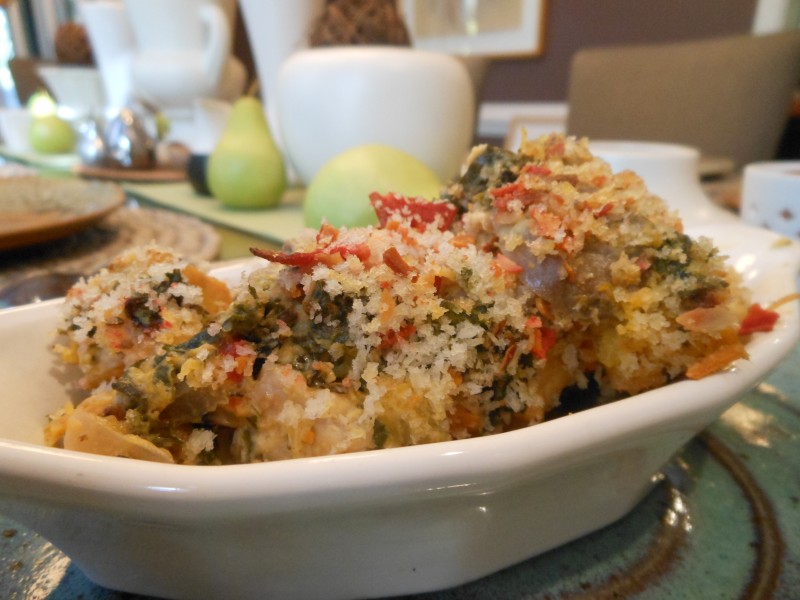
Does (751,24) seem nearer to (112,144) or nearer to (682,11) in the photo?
(682,11)

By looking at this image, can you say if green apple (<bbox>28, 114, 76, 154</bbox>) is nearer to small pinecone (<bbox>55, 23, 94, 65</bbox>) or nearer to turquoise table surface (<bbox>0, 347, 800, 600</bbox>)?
small pinecone (<bbox>55, 23, 94, 65</bbox>)

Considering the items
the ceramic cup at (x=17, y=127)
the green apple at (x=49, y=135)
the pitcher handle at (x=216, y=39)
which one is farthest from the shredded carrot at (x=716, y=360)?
the ceramic cup at (x=17, y=127)

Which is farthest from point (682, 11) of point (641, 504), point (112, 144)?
point (641, 504)

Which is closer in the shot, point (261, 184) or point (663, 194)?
point (663, 194)

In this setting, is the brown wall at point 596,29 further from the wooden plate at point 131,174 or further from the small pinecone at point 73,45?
the small pinecone at point 73,45

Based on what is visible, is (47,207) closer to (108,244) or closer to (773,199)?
(108,244)

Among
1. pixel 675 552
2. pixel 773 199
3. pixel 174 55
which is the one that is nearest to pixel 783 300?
pixel 675 552
